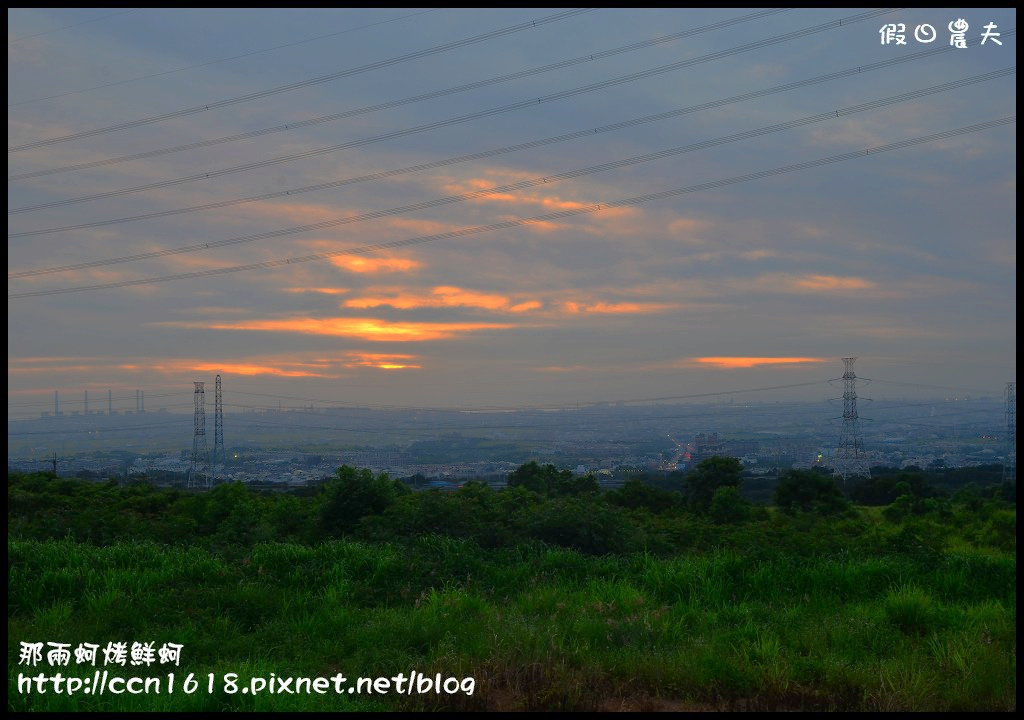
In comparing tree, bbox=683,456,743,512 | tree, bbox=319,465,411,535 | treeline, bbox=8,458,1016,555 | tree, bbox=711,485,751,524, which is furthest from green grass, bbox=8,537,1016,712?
tree, bbox=683,456,743,512

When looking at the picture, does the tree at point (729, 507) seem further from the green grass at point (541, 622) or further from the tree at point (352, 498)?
the tree at point (352, 498)

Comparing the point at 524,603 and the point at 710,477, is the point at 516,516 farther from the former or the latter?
the point at 710,477

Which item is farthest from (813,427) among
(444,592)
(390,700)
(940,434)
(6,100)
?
(6,100)

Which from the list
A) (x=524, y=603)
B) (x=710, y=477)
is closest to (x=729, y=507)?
(x=710, y=477)

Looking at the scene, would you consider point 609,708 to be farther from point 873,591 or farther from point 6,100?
point 6,100

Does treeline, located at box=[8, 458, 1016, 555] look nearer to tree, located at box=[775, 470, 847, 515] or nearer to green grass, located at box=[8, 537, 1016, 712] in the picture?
tree, located at box=[775, 470, 847, 515]

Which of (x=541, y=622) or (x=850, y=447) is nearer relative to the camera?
(x=541, y=622)
